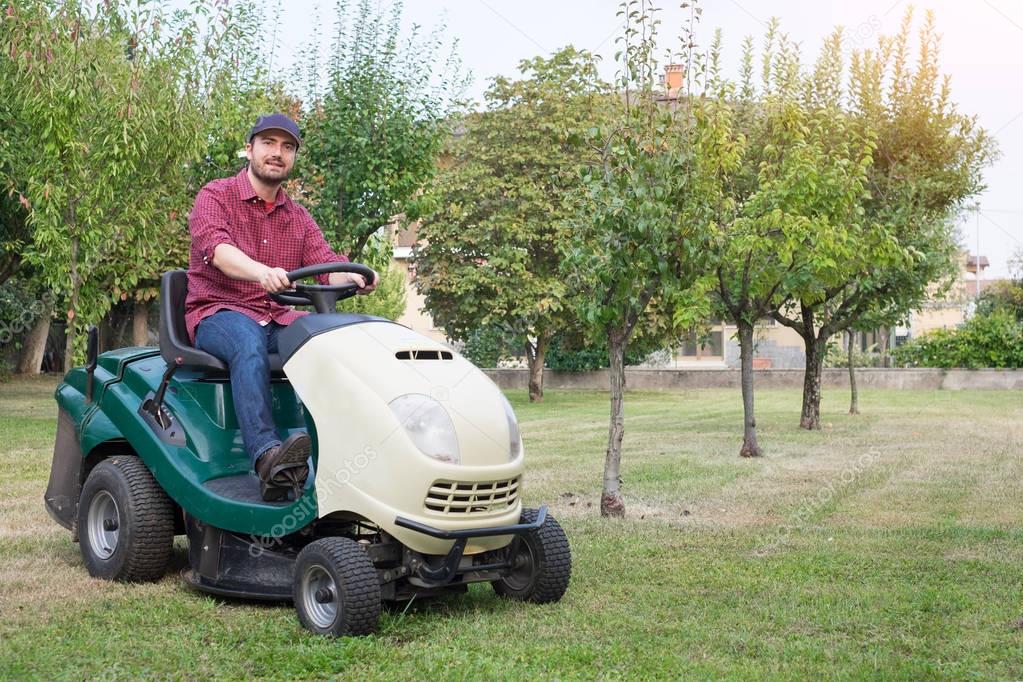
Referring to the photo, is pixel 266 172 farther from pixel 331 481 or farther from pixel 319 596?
pixel 319 596

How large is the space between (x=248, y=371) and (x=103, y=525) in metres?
1.48

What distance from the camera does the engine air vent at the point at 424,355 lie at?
506 cm

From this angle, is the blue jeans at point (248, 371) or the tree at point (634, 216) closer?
the blue jeans at point (248, 371)

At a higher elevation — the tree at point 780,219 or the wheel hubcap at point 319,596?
the tree at point 780,219

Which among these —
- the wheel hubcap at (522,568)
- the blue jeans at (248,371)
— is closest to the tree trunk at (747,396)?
the wheel hubcap at (522,568)

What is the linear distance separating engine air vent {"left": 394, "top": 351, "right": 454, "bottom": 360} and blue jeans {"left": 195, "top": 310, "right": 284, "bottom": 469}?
67 cm

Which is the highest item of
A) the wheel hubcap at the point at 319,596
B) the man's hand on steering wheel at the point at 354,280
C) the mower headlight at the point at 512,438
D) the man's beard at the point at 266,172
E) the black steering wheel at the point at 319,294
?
the man's beard at the point at 266,172

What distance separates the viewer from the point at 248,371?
5.25 meters

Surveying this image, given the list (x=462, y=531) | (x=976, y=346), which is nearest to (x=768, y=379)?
(x=976, y=346)

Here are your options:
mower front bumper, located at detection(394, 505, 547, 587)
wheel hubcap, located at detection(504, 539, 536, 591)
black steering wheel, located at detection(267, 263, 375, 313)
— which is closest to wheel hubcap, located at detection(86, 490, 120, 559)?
black steering wheel, located at detection(267, 263, 375, 313)

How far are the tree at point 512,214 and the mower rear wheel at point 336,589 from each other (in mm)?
23350

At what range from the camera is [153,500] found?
5773mm

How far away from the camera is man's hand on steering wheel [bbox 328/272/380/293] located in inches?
221

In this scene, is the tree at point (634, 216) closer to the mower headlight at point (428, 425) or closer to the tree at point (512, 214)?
the mower headlight at point (428, 425)
